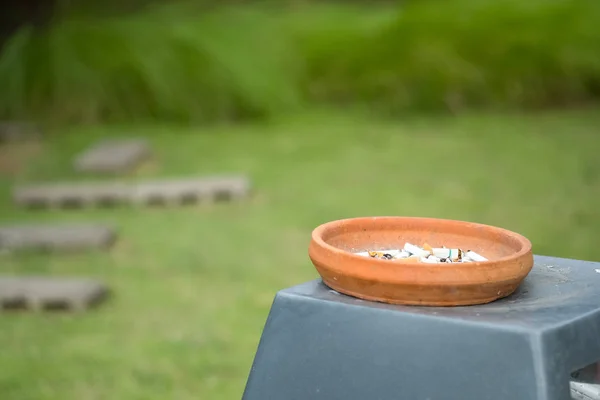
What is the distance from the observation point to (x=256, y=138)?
6.29 meters

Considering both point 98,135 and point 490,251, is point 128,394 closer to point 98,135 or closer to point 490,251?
point 490,251

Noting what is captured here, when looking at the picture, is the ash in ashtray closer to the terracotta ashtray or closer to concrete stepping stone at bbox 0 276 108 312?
the terracotta ashtray

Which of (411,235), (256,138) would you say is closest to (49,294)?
(411,235)

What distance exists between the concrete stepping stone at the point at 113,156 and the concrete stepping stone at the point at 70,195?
18.3 inches

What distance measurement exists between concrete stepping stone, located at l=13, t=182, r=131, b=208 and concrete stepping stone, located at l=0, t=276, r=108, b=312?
Answer: 4.80 feet

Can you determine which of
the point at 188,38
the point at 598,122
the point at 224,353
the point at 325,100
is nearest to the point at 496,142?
the point at 598,122

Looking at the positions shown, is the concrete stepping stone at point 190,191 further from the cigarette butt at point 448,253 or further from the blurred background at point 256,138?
the cigarette butt at point 448,253

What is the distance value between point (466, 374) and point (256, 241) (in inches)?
112

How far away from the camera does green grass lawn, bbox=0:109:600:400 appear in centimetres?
277

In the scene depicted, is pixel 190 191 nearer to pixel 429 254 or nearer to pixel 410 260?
pixel 429 254

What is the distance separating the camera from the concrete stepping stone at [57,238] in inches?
155

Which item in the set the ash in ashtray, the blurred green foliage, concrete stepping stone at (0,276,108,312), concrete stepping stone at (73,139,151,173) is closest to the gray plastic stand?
the ash in ashtray

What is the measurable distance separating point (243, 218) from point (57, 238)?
3.34ft

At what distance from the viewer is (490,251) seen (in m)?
1.71
